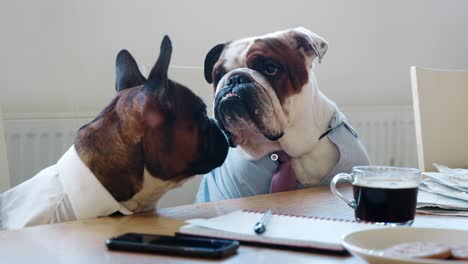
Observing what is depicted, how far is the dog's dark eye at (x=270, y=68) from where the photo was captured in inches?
44.1

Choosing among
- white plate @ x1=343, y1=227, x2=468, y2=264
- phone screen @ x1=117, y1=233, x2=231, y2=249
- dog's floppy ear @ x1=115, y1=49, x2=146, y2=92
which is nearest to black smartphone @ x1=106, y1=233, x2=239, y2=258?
phone screen @ x1=117, y1=233, x2=231, y2=249

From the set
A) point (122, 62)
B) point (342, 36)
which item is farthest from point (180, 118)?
point (342, 36)

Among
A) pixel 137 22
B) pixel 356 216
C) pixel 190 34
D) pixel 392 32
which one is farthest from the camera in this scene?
pixel 392 32

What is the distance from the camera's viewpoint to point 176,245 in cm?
69

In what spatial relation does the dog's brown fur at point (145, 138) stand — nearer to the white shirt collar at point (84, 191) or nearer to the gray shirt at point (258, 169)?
the white shirt collar at point (84, 191)

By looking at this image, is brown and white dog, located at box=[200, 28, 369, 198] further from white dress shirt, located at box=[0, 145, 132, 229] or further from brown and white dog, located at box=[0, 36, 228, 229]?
white dress shirt, located at box=[0, 145, 132, 229]

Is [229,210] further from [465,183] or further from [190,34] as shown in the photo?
[190,34]

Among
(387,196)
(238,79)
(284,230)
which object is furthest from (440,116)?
(284,230)

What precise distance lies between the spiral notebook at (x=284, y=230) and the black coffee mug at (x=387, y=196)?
0.12 ft

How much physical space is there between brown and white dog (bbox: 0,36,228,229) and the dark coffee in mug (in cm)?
29

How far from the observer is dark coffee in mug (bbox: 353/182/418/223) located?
31.8 inches

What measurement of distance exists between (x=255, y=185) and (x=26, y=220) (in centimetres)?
45

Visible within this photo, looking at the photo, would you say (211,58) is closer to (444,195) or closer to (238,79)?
(238,79)

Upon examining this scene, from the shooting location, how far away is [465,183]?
3.79 ft
